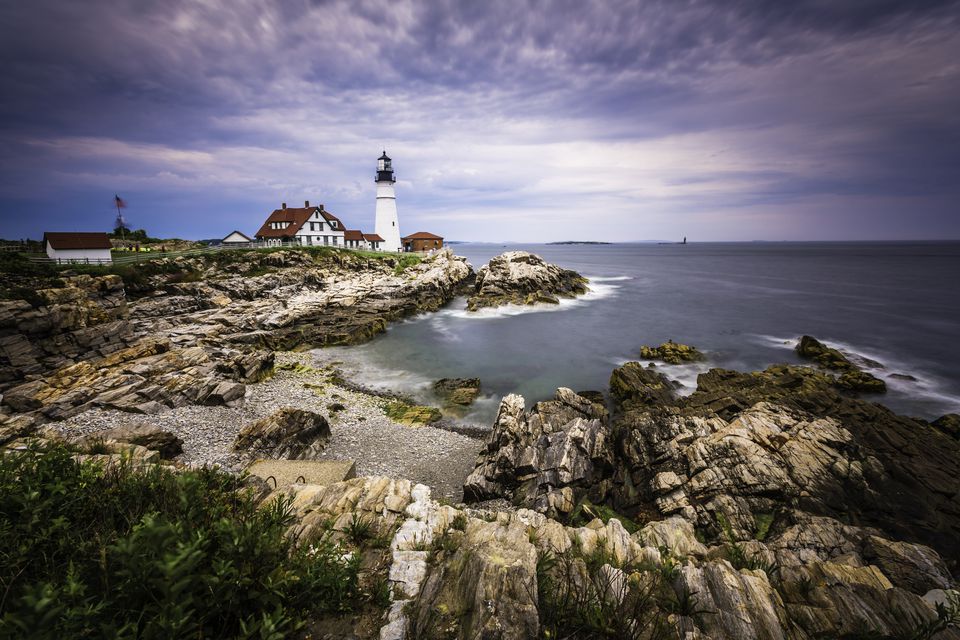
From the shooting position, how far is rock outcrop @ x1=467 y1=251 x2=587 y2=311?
49.7 metres

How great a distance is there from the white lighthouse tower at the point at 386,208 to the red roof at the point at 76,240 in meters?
40.7

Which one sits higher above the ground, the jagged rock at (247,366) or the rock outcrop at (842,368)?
the jagged rock at (247,366)

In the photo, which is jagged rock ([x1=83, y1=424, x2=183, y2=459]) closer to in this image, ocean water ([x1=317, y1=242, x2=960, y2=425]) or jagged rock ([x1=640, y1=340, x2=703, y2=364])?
ocean water ([x1=317, y1=242, x2=960, y2=425])

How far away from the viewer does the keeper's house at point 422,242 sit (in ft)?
284

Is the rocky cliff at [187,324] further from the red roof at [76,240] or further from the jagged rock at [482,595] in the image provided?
the jagged rock at [482,595]

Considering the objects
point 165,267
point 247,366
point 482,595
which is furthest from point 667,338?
point 165,267

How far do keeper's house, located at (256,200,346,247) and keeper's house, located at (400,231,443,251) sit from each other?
23494 mm

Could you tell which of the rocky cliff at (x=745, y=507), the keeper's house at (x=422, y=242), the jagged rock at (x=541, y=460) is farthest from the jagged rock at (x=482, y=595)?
the keeper's house at (x=422, y=242)

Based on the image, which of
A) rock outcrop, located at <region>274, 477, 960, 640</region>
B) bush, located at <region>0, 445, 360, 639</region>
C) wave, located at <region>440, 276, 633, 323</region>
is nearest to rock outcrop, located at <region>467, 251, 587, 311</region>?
wave, located at <region>440, 276, 633, 323</region>

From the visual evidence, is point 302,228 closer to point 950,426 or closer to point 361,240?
point 361,240

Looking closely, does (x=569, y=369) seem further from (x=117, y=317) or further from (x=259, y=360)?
(x=117, y=317)

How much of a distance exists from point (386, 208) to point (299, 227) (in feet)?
53.8

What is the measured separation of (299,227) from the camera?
6209 centimetres

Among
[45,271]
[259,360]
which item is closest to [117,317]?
[45,271]
